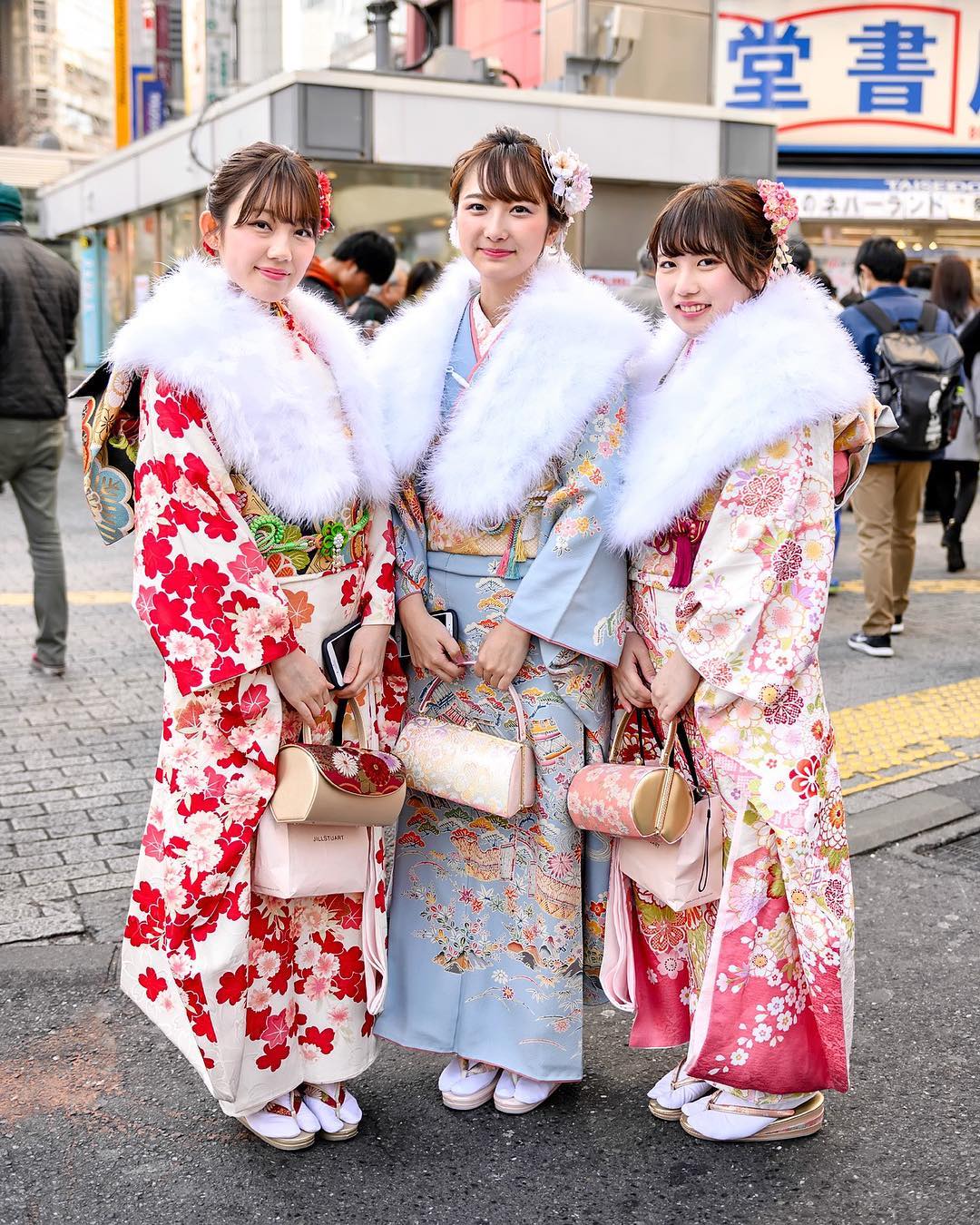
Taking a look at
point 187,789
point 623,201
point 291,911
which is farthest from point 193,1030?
point 623,201

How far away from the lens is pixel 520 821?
2627 millimetres

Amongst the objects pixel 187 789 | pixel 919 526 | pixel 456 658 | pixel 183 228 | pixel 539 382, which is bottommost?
pixel 919 526

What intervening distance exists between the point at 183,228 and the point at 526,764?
363 inches

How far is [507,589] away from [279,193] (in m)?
0.84

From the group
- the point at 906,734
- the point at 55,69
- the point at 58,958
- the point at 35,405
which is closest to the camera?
the point at 58,958

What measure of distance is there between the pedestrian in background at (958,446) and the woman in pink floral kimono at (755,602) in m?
5.81

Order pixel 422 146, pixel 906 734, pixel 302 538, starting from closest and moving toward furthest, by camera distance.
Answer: pixel 302 538, pixel 906 734, pixel 422 146

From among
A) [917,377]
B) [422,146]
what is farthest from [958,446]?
[422,146]

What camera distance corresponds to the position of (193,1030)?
2.41 meters

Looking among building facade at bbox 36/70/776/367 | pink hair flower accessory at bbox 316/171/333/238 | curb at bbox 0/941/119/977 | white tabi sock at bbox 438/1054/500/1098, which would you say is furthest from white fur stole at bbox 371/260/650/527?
building facade at bbox 36/70/776/367

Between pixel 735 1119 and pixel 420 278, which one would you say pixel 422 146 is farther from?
pixel 735 1119

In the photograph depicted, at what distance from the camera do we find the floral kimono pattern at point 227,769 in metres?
2.34

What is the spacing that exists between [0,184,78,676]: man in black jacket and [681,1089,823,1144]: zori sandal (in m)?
4.03

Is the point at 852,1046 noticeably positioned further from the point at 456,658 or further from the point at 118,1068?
the point at 118,1068
